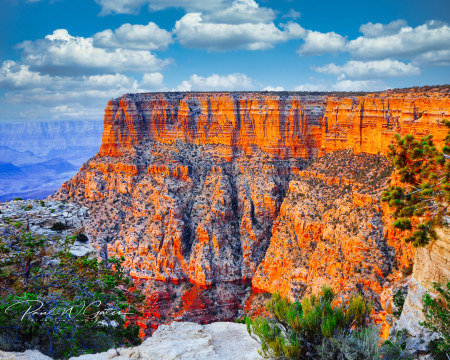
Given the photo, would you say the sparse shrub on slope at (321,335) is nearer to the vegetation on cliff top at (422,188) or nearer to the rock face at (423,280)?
the rock face at (423,280)

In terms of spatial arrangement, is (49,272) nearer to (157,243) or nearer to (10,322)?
(10,322)

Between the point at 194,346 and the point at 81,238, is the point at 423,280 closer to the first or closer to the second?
the point at 194,346

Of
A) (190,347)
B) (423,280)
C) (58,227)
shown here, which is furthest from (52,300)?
(423,280)

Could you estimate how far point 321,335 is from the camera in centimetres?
1366

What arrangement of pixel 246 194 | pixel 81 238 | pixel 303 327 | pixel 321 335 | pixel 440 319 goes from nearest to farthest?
pixel 303 327, pixel 321 335, pixel 440 319, pixel 81 238, pixel 246 194

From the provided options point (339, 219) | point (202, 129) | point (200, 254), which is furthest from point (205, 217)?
point (339, 219)

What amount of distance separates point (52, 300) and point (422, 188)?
1800 centimetres

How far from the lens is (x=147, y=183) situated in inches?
2527

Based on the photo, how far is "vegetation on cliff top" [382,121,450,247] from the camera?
15609 mm

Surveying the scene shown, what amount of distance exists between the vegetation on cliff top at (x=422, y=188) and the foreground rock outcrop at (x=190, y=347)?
30.4ft

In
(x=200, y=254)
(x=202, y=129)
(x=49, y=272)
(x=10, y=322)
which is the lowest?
(x=200, y=254)

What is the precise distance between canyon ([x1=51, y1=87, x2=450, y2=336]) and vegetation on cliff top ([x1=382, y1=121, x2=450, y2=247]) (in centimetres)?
1891

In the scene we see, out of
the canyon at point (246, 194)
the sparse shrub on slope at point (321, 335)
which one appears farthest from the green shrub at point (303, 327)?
the canyon at point (246, 194)

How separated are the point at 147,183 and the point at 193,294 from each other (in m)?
22.9
